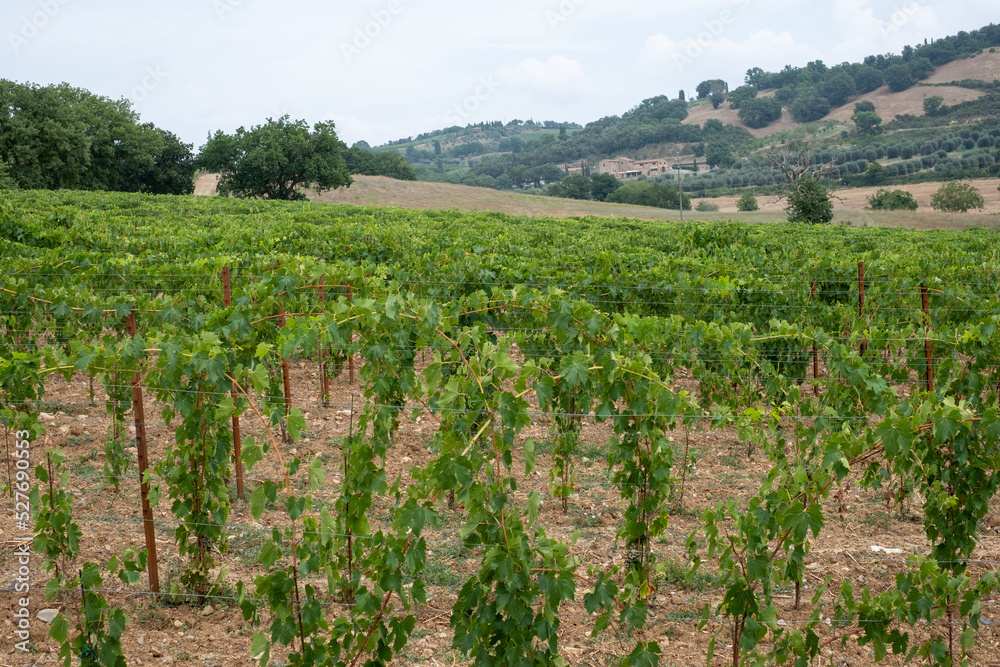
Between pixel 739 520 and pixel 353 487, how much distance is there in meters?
1.69

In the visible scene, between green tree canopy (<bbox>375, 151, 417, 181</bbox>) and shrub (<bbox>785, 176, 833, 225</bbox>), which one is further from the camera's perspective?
green tree canopy (<bbox>375, 151, 417, 181</bbox>)

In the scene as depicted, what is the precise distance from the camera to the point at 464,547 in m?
4.46

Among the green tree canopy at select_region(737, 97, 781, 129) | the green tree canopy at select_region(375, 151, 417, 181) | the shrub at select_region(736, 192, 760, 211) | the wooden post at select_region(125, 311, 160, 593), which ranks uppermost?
the green tree canopy at select_region(737, 97, 781, 129)

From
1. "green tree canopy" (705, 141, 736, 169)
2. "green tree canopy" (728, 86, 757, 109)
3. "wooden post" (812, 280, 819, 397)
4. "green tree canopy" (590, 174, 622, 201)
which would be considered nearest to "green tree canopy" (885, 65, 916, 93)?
"green tree canopy" (728, 86, 757, 109)

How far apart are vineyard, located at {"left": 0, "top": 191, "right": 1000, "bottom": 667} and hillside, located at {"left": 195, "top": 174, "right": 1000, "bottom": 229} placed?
111 ft

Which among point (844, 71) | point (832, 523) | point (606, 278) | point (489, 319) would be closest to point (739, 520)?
point (832, 523)

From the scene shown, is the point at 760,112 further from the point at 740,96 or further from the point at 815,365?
the point at 815,365

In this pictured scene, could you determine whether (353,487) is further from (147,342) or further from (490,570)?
(147,342)

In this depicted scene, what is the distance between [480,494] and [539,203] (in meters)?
48.0

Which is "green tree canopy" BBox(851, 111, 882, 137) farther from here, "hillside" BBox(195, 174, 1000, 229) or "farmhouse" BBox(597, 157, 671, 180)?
"hillside" BBox(195, 174, 1000, 229)

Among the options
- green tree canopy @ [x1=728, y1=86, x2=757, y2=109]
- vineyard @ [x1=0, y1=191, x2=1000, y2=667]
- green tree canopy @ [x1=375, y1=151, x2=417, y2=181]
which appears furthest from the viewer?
green tree canopy @ [x1=728, y1=86, x2=757, y2=109]

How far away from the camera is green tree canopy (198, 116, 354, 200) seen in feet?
153

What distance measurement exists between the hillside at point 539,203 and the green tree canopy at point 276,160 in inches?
81.0

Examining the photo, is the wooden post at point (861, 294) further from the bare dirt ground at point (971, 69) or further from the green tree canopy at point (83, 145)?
the bare dirt ground at point (971, 69)
